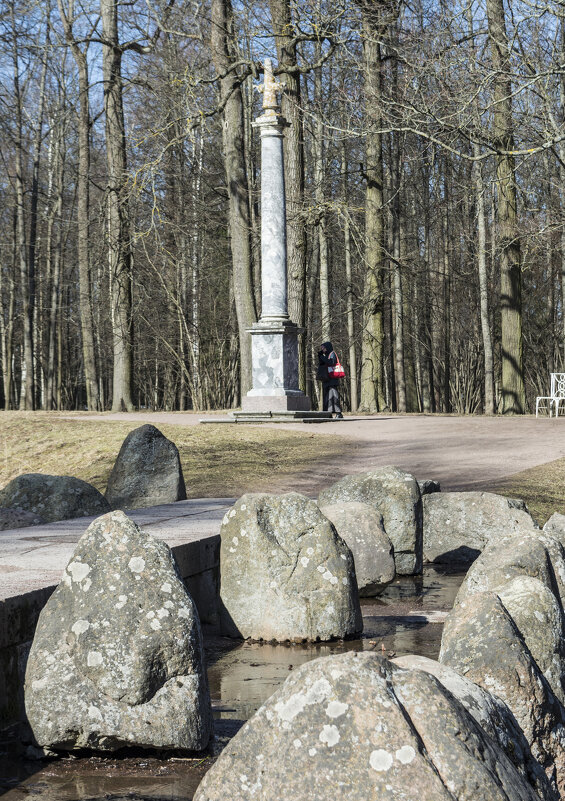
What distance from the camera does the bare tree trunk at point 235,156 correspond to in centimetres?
2130

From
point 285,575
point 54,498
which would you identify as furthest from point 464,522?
point 54,498

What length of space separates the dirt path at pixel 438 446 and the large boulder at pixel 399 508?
290 cm

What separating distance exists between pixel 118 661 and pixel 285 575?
1921 millimetres

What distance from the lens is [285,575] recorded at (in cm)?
545

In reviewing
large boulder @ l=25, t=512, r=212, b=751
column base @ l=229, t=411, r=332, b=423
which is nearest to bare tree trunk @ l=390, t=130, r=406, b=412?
column base @ l=229, t=411, r=332, b=423

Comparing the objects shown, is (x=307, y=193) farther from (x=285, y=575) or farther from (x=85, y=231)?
(x=285, y=575)

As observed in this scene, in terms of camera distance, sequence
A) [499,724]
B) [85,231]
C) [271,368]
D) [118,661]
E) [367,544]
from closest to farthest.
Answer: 1. [499,724]
2. [118,661]
3. [367,544]
4. [271,368]
5. [85,231]

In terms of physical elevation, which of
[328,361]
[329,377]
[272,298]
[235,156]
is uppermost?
[235,156]

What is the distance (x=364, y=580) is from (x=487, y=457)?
6782mm

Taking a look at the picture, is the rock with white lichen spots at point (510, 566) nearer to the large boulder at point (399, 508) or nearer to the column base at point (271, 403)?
the large boulder at point (399, 508)

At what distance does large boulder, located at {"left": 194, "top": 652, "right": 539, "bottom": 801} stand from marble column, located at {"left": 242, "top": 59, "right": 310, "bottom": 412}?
632 inches

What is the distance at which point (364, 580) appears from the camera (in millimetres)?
6629

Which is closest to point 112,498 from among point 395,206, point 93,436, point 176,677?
point 176,677

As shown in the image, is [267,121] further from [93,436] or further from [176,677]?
[176,677]
